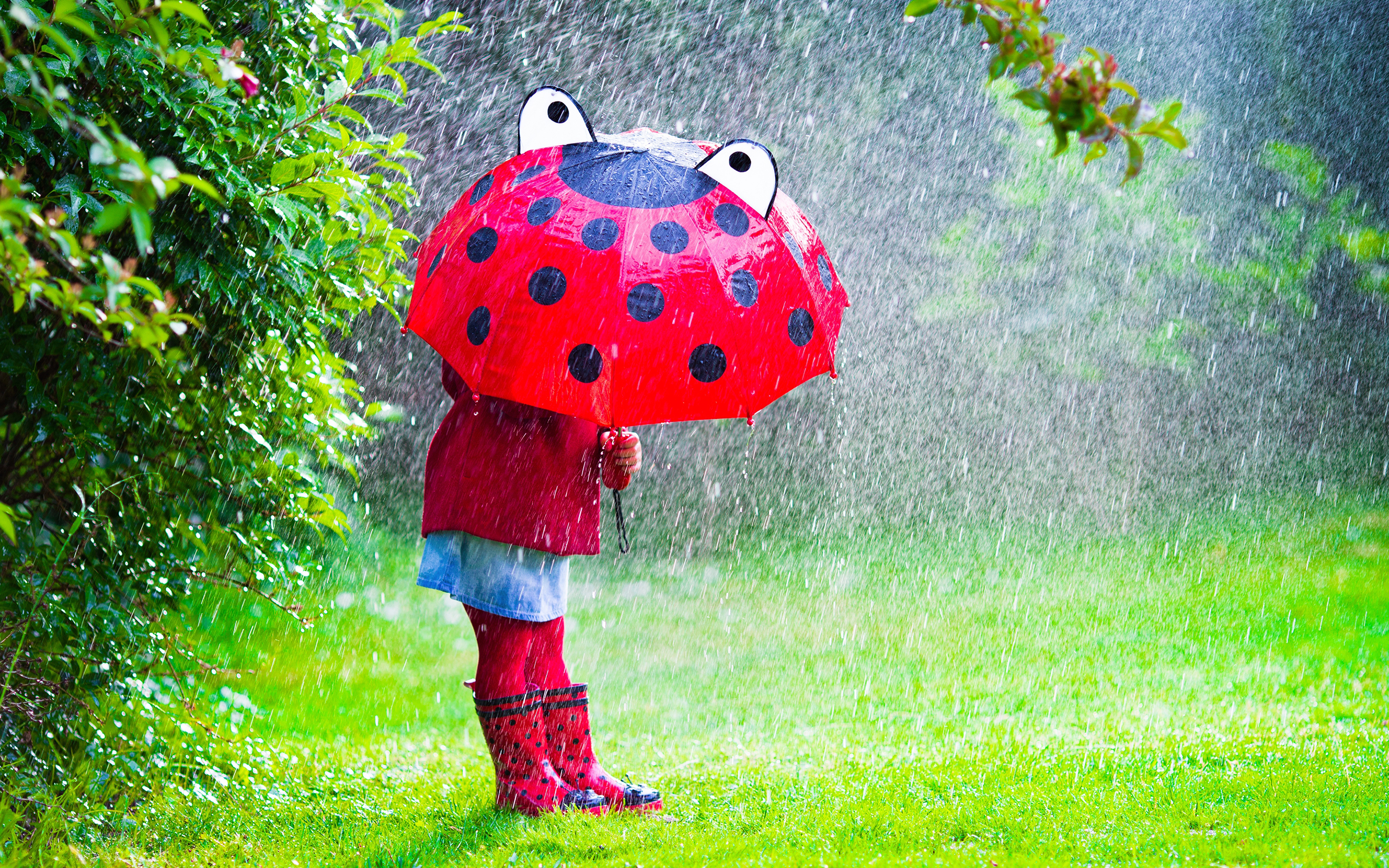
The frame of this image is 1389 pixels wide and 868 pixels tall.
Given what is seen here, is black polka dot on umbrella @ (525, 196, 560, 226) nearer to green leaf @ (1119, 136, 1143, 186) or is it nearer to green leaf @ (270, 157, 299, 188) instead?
green leaf @ (270, 157, 299, 188)

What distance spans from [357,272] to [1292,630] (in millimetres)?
5712

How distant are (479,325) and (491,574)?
674 mm

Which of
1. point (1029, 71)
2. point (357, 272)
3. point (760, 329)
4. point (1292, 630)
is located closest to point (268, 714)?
point (357, 272)

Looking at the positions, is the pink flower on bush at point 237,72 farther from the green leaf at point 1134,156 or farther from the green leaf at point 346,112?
the green leaf at point 1134,156

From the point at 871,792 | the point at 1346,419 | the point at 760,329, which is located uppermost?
the point at 1346,419

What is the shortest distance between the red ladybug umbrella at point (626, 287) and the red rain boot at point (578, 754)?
0.93 meters

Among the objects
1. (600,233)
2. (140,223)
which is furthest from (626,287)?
(140,223)

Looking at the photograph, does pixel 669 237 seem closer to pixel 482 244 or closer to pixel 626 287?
pixel 626 287

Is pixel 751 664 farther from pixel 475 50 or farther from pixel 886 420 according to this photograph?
pixel 475 50

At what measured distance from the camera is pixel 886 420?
32.8ft

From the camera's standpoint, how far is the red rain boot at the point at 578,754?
10.3 feet

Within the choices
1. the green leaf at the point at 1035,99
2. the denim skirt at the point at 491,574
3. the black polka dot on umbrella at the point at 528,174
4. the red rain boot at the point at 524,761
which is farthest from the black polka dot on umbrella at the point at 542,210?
the green leaf at the point at 1035,99

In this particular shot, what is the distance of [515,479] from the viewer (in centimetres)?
292

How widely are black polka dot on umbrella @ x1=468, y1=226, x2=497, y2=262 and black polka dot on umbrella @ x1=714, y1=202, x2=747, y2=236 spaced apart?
0.53 metres
